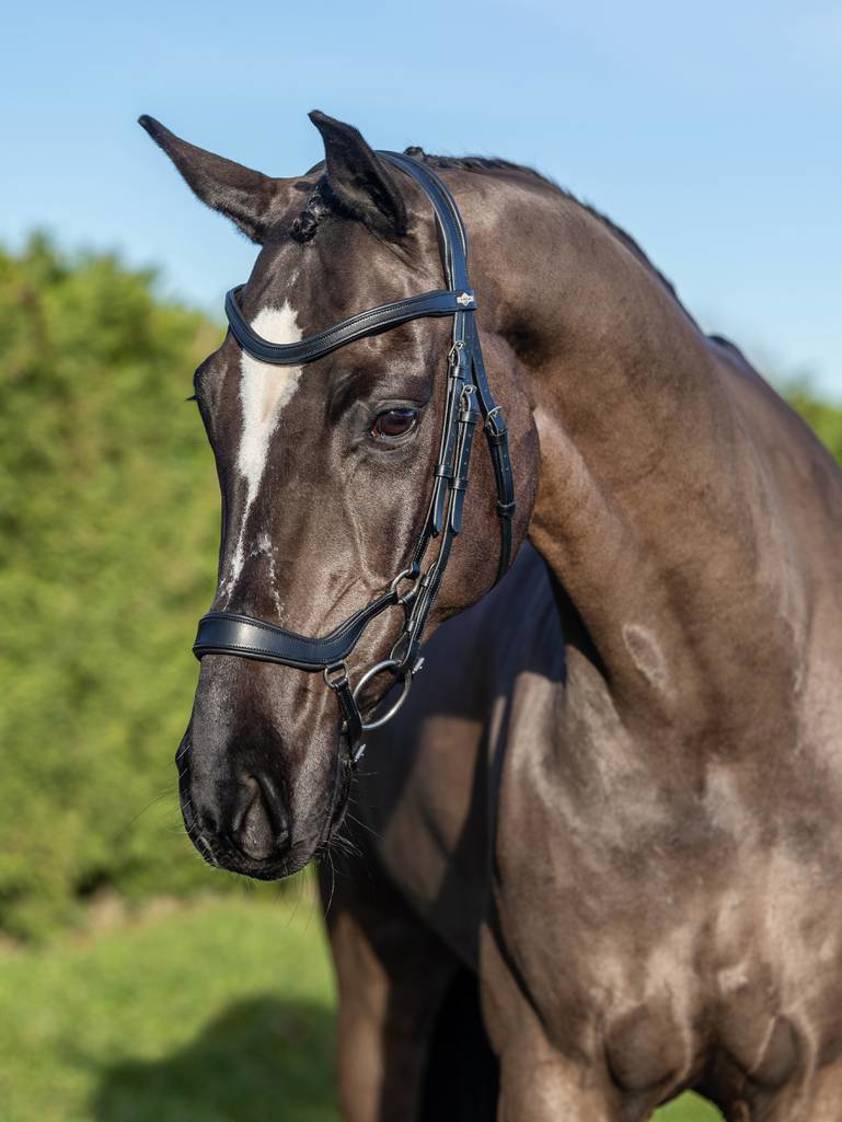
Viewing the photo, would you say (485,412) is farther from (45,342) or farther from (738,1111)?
(45,342)

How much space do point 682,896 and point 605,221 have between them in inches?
49.6

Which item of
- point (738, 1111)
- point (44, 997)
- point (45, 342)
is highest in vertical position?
point (45, 342)

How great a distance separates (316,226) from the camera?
7.59 ft

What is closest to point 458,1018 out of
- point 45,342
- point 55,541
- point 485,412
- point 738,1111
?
point 738,1111

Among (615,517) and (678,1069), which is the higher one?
(615,517)

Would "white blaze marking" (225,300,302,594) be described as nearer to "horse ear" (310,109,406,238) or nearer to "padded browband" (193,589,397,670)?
"padded browband" (193,589,397,670)

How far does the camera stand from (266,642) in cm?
213

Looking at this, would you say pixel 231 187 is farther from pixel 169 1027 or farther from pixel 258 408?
pixel 169 1027

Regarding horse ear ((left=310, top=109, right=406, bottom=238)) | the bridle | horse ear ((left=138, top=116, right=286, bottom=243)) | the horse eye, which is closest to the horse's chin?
the bridle

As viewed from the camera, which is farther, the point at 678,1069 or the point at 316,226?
the point at 678,1069

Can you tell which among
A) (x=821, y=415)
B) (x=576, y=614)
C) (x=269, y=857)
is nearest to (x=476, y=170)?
(x=576, y=614)

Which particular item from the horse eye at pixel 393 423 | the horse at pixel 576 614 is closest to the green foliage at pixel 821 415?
the horse at pixel 576 614

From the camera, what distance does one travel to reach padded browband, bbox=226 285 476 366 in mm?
2189

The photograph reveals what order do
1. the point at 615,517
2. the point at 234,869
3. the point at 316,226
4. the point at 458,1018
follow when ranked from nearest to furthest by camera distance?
the point at 234,869
the point at 316,226
the point at 615,517
the point at 458,1018
